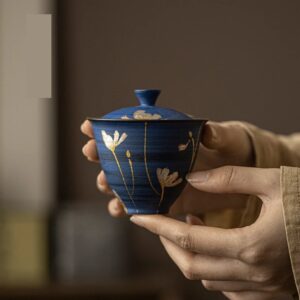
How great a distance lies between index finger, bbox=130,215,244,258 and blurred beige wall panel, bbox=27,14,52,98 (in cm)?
20

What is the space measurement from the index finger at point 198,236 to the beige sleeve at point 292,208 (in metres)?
0.05

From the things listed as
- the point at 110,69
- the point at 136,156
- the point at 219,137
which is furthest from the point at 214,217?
the point at 110,69

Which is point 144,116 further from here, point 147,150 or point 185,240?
point 185,240

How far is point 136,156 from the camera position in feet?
2.69

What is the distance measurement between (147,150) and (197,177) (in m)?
0.08

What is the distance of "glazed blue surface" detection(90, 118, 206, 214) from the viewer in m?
0.81

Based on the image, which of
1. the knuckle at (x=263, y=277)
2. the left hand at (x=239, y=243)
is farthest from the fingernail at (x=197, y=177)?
the knuckle at (x=263, y=277)

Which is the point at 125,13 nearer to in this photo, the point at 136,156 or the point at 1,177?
the point at 1,177

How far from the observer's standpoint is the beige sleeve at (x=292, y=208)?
0.77 meters

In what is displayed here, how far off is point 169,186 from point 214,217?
257 mm

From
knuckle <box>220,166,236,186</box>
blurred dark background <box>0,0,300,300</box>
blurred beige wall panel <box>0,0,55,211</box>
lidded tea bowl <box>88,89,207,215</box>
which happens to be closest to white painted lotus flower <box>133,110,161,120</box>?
lidded tea bowl <box>88,89,207,215</box>

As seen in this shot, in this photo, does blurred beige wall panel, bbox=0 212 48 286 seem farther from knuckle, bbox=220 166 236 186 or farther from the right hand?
knuckle, bbox=220 166 236 186

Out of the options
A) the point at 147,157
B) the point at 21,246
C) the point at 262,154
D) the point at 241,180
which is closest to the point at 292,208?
the point at 241,180

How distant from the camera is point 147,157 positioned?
2.68 feet
